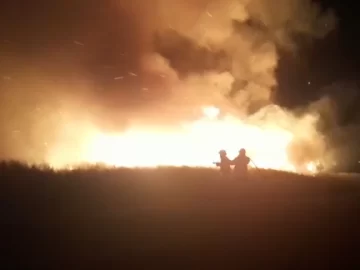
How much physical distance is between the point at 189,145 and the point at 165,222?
53.5 feet

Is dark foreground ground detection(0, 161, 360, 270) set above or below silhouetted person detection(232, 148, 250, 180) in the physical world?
below

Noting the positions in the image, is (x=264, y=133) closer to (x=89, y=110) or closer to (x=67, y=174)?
(x=89, y=110)

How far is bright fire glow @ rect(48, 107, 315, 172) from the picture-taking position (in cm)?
2809

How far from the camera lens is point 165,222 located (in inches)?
525

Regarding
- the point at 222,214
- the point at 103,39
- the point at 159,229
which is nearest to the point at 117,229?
the point at 159,229

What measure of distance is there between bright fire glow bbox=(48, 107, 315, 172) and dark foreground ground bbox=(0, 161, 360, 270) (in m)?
7.03

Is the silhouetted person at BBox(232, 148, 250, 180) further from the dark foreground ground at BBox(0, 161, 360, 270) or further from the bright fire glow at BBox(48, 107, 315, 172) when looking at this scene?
the bright fire glow at BBox(48, 107, 315, 172)

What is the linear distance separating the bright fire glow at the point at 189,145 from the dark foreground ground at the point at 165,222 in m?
7.03

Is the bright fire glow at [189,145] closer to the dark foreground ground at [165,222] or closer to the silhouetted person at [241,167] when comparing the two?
the silhouetted person at [241,167]

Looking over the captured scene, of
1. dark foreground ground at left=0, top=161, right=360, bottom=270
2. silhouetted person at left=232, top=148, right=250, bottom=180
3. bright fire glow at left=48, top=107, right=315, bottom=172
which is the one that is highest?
bright fire glow at left=48, top=107, right=315, bottom=172

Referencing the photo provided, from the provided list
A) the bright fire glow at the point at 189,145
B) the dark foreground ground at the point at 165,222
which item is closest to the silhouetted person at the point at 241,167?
the dark foreground ground at the point at 165,222

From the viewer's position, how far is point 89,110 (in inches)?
1171

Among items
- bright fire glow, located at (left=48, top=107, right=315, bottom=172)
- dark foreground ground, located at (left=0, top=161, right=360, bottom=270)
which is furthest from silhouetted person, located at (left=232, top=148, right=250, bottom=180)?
bright fire glow, located at (left=48, top=107, right=315, bottom=172)

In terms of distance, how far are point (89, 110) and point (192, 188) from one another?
12.3 metres
